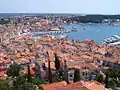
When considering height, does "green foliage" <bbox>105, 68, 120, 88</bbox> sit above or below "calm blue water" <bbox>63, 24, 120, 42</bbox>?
above

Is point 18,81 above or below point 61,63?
above

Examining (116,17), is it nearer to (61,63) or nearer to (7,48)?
(7,48)

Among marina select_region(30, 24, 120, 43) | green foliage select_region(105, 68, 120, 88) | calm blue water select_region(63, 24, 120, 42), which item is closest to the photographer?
green foliage select_region(105, 68, 120, 88)

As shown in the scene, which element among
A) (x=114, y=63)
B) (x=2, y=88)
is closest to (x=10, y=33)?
(x=114, y=63)

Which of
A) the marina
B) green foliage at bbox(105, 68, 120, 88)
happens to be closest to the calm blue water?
the marina

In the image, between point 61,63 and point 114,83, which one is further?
point 61,63

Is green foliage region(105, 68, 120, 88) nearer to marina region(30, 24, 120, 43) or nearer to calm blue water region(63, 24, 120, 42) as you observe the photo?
marina region(30, 24, 120, 43)

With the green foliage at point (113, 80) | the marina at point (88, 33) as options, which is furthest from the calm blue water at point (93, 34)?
the green foliage at point (113, 80)

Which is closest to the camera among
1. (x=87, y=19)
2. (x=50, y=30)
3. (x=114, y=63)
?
(x=114, y=63)

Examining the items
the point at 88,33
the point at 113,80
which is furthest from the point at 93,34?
the point at 113,80

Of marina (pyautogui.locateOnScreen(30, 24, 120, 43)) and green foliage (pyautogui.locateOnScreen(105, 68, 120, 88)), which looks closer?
green foliage (pyautogui.locateOnScreen(105, 68, 120, 88))

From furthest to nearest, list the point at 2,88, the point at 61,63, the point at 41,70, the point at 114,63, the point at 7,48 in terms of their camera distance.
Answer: the point at 7,48 → the point at 114,63 → the point at 61,63 → the point at 41,70 → the point at 2,88
